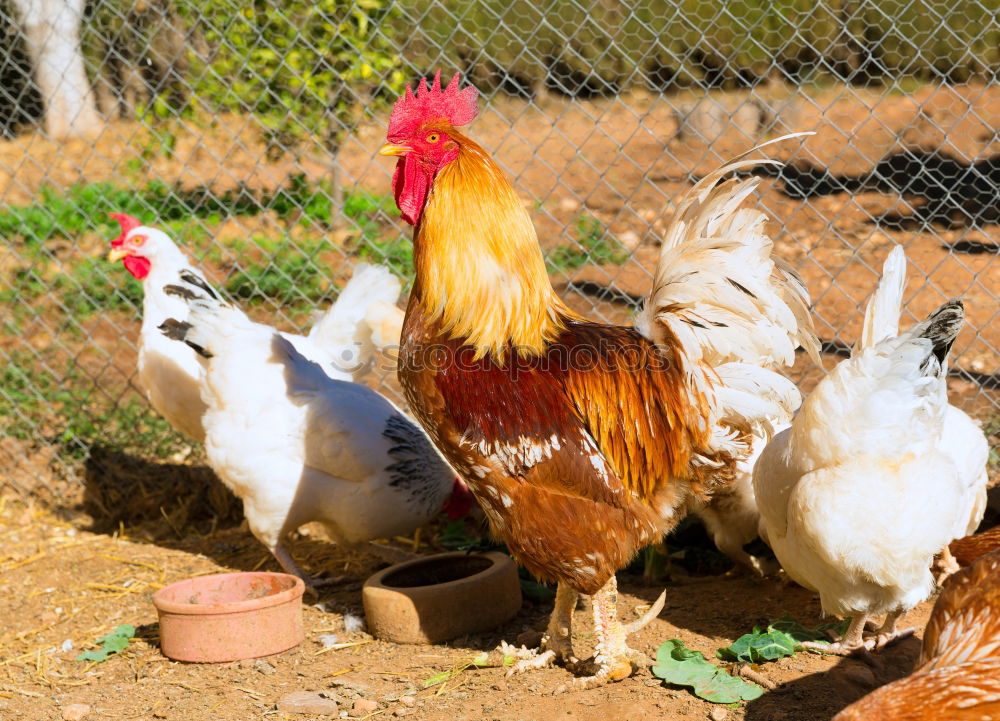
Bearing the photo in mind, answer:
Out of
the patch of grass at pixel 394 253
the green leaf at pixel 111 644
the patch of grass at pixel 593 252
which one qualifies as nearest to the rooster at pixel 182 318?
the green leaf at pixel 111 644

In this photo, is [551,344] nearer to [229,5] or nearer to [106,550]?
[106,550]

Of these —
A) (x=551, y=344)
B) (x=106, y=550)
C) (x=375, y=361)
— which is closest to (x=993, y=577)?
(x=551, y=344)

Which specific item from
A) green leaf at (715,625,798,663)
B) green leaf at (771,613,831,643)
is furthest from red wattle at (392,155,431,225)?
green leaf at (771,613,831,643)

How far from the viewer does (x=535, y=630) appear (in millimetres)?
3900

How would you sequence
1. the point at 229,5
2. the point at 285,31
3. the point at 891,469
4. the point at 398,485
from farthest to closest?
the point at 285,31 → the point at 229,5 → the point at 398,485 → the point at 891,469

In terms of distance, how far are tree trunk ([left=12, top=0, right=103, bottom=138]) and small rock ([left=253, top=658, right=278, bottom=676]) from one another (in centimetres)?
493

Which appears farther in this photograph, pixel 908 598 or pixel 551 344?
pixel 551 344

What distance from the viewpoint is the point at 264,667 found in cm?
367

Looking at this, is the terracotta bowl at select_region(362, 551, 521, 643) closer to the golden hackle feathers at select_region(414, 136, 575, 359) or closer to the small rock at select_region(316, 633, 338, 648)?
the small rock at select_region(316, 633, 338, 648)

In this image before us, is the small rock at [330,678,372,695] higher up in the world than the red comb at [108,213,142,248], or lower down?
lower down

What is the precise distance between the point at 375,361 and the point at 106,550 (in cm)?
175

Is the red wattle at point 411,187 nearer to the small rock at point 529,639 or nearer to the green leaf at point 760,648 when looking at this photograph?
the small rock at point 529,639

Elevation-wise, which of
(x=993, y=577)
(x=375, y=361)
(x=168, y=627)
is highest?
(x=993, y=577)

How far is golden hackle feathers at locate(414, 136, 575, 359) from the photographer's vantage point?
335 centimetres
